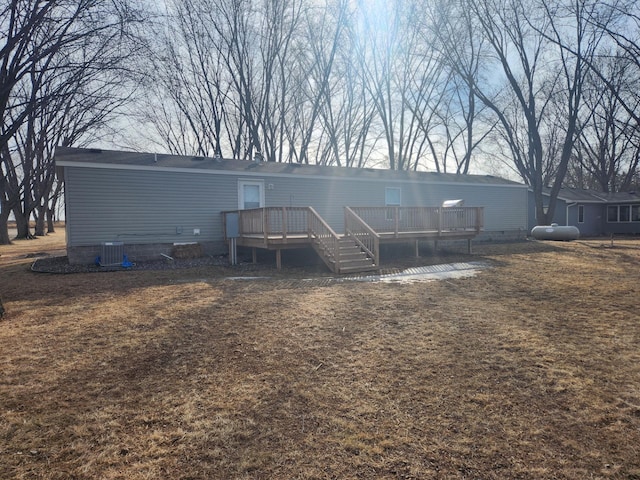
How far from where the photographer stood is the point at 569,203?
87.3 feet

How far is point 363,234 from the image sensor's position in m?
10.7

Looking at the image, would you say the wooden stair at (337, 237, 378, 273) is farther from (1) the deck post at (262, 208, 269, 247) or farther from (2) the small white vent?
(2) the small white vent

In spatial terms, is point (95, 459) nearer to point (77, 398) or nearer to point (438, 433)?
point (77, 398)

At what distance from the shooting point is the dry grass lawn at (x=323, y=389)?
229cm

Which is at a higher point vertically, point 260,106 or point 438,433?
point 260,106

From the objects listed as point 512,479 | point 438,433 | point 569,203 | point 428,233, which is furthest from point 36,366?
point 569,203

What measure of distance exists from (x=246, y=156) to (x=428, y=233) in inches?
686

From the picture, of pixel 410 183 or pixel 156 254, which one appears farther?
pixel 410 183

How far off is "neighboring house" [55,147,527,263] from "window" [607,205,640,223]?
20744 mm

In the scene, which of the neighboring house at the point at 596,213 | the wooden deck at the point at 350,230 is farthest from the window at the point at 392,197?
the neighboring house at the point at 596,213

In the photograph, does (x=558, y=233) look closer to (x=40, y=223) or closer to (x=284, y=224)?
(x=284, y=224)

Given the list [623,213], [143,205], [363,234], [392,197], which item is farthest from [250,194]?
[623,213]

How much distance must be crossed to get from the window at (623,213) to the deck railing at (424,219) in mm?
21129

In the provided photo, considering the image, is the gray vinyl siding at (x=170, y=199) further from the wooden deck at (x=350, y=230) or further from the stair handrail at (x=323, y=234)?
the stair handrail at (x=323, y=234)
